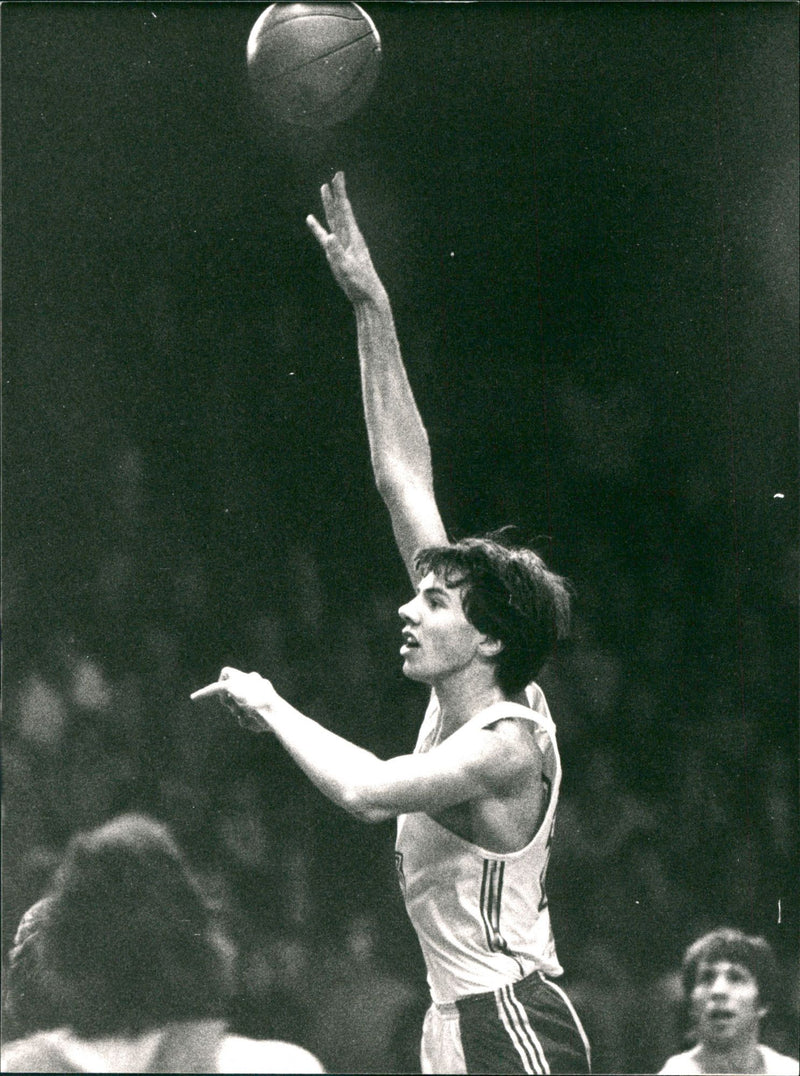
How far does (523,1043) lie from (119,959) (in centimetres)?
115

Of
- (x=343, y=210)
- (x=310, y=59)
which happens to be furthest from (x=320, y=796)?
(x=310, y=59)

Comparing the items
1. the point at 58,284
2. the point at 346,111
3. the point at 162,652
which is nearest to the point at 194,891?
the point at 162,652

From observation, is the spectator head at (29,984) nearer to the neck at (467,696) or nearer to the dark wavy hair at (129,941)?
the dark wavy hair at (129,941)

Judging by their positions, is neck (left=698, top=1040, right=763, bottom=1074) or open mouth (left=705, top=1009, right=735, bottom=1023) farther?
open mouth (left=705, top=1009, right=735, bottom=1023)

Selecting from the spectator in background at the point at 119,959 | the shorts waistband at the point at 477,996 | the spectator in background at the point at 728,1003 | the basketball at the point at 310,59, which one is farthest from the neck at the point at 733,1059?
the basketball at the point at 310,59

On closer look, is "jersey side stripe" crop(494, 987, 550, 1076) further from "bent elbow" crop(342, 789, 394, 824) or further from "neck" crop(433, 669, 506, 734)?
"neck" crop(433, 669, 506, 734)

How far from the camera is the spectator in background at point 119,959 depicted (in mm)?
3467

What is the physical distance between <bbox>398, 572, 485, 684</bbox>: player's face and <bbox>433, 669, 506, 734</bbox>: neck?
0.03m

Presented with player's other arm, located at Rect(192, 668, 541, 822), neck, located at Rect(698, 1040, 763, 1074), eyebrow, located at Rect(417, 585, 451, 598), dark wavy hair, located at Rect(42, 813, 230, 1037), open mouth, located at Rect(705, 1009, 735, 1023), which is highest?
eyebrow, located at Rect(417, 585, 451, 598)

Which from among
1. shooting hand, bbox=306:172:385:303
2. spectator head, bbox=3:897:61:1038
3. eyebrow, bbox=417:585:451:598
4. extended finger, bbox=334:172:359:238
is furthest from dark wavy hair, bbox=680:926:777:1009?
extended finger, bbox=334:172:359:238

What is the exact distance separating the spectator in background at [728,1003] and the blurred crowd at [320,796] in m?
0.05

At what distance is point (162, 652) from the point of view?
156 inches

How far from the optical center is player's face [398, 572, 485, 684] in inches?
131

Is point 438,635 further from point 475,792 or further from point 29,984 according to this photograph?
point 29,984
